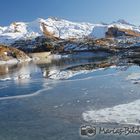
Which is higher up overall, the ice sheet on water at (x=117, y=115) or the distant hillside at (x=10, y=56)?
the distant hillside at (x=10, y=56)

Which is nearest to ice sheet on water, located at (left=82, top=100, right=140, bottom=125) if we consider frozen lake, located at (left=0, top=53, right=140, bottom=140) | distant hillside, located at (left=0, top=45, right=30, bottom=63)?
frozen lake, located at (left=0, top=53, right=140, bottom=140)

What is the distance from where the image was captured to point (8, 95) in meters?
25.2

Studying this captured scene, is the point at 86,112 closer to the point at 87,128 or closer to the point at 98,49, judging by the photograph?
the point at 87,128

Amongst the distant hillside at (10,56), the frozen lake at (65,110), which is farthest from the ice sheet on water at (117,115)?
the distant hillside at (10,56)

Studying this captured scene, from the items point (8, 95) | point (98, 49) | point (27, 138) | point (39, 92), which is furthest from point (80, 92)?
point (98, 49)

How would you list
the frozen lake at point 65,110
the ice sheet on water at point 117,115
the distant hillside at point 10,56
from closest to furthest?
the frozen lake at point 65,110
the ice sheet on water at point 117,115
the distant hillside at point 10,56

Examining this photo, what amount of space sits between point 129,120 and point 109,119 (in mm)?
975

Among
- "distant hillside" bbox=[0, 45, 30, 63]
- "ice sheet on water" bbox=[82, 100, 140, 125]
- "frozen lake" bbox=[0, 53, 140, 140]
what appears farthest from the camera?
"distant hillside" bbox=[0, 45, 30, 63]

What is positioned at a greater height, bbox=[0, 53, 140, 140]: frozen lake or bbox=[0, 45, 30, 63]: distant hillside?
bbox=[0, 45, 30, 63]: distant hillside

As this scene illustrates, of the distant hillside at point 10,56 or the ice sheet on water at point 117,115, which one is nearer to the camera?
the ice sheet on water at point 117,115

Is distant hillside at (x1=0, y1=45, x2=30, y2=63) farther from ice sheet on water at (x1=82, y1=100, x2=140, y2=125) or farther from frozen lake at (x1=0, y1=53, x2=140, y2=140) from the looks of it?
ice sheet on water at (x1=82, y1=100, x2=140, y2=125)

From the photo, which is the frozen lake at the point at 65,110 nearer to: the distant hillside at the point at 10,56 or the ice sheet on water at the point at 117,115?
the ice sheet on water at the point at 117,115

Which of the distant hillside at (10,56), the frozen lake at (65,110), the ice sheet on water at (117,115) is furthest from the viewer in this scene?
the distant hillside at (10,56)

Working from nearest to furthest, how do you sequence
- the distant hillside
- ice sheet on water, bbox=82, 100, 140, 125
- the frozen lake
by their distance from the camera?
the frozen lake, ice sheet on water, bbox=82, 100, 140, 125, the distant hillside
